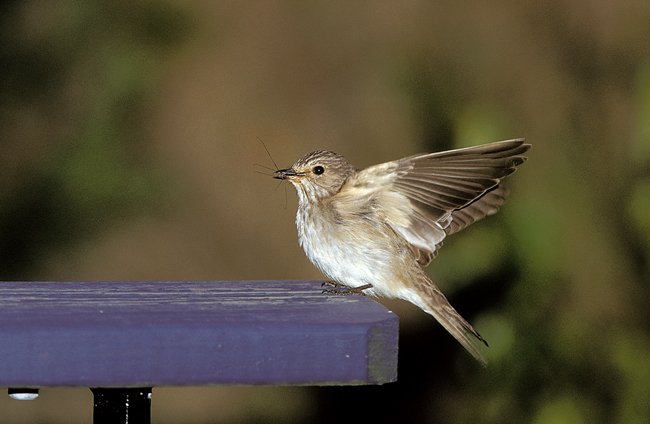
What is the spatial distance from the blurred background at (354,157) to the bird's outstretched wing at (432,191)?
82 cm

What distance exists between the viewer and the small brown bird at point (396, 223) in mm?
3758

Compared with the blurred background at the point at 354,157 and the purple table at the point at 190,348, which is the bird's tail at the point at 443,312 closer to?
the blurred background at the point at 354,157

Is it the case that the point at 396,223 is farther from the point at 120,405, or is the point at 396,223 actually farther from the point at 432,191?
the point at 120,405

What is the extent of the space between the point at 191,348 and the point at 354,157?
154 inches

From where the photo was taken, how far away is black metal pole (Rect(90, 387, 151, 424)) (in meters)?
2.66

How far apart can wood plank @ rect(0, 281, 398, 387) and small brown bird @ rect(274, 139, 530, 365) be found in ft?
3.87

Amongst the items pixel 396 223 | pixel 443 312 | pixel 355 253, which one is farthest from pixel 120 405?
pixel 443 312

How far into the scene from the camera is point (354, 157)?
20.4ft

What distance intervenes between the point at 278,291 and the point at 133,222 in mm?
3033

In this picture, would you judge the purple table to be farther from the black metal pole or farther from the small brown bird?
the small brown bird

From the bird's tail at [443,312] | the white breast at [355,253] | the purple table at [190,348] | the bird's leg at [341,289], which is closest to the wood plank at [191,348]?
the purple table at [190,348]

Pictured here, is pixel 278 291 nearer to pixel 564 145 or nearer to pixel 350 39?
pixel 564 145

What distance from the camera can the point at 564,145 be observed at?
517cm

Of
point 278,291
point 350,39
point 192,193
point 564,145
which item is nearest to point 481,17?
point 350,39
